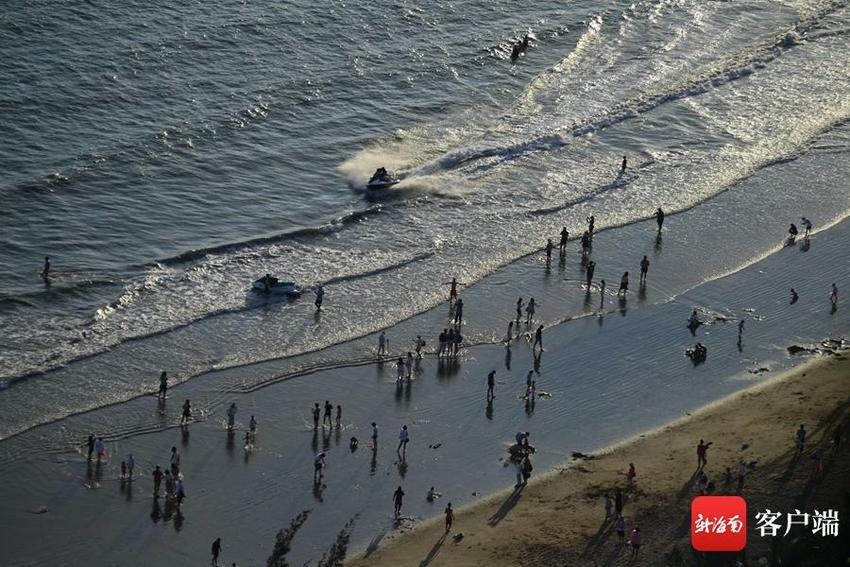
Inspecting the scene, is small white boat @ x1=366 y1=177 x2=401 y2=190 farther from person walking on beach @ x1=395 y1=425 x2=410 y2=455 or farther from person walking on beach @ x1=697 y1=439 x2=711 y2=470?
person walking on beach @ x1=697 y1=439 x2=711 y2=470

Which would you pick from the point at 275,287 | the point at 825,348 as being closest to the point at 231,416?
the point at 275,287

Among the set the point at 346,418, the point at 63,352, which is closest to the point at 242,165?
the point at 63,352

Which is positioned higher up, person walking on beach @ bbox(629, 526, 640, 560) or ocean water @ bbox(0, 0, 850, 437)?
ocean water @ bbox(0, 0, 850, 437)

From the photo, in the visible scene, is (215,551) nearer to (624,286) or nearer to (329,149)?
(624,286)

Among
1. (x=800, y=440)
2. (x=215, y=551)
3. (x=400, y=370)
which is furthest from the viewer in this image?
(x=400, y=370)

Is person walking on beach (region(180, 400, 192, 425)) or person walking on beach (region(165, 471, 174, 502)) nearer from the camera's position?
person walking on beach (region(165, 471, 174, 502))

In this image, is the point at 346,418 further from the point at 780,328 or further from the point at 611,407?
the point at 780,328

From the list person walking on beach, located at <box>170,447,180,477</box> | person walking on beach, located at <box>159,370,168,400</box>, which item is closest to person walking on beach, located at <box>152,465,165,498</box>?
person walking on beach, located at <box>170,447,180,477</box>
